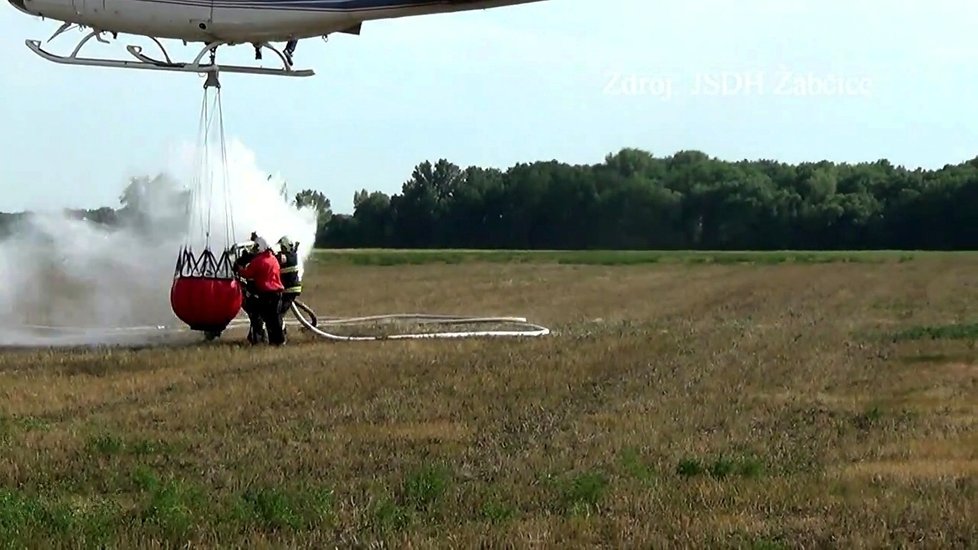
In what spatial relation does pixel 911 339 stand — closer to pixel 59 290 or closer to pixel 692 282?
pixel 59 290

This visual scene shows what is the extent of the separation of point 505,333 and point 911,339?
5951 mm

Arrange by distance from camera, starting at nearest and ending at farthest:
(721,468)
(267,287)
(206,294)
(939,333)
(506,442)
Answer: (721,468) < (506,442) < (206,294) < (267,287) < (939,333)

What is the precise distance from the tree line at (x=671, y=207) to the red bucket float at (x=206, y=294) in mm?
46094

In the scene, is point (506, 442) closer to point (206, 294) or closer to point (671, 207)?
point (206, 294)

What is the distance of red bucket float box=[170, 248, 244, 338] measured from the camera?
17.7 m

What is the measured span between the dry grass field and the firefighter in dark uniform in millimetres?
932

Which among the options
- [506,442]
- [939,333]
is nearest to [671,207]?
[939,333]

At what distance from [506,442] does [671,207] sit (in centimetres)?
5552

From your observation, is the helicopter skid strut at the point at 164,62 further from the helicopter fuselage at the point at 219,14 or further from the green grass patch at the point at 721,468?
the green grass patch at the point at 721,468

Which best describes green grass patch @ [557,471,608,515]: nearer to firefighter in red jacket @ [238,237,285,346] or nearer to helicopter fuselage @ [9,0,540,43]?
helicopter fuselage @ [9,0,540,43]

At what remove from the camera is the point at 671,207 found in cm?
6462

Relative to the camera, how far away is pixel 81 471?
8914mm

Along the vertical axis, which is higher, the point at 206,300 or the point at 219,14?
the point at 219,14

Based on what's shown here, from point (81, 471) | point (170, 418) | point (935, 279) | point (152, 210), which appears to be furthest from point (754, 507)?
point (935, 279)
